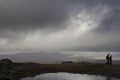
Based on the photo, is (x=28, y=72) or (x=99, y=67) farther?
(x=99, y=67)

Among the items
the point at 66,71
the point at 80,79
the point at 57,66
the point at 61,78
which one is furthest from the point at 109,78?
the point at 57,66

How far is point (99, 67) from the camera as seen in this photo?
197ft

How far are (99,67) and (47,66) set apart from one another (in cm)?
1408

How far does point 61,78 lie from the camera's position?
45.3 meters

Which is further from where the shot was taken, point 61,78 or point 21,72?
point 21,72

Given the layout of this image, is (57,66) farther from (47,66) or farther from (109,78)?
(109,78)

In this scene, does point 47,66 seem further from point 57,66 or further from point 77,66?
point 77,66

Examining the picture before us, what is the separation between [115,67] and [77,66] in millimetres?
10160

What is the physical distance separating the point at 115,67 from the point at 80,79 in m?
16.8

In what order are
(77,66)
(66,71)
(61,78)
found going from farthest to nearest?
(77,66) < (66,71) < (61,78)

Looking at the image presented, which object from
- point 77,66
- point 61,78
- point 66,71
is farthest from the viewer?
point 77,66

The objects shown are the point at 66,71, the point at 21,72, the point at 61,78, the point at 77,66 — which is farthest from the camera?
the point at 77,66

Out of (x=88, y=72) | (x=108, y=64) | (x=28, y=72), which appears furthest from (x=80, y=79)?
(x=108, y=64)

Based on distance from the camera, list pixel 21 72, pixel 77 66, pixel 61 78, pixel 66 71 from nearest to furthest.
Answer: pixel 61 78 → pixel 21 72 → pixel 66 71 → pixel 77 66
